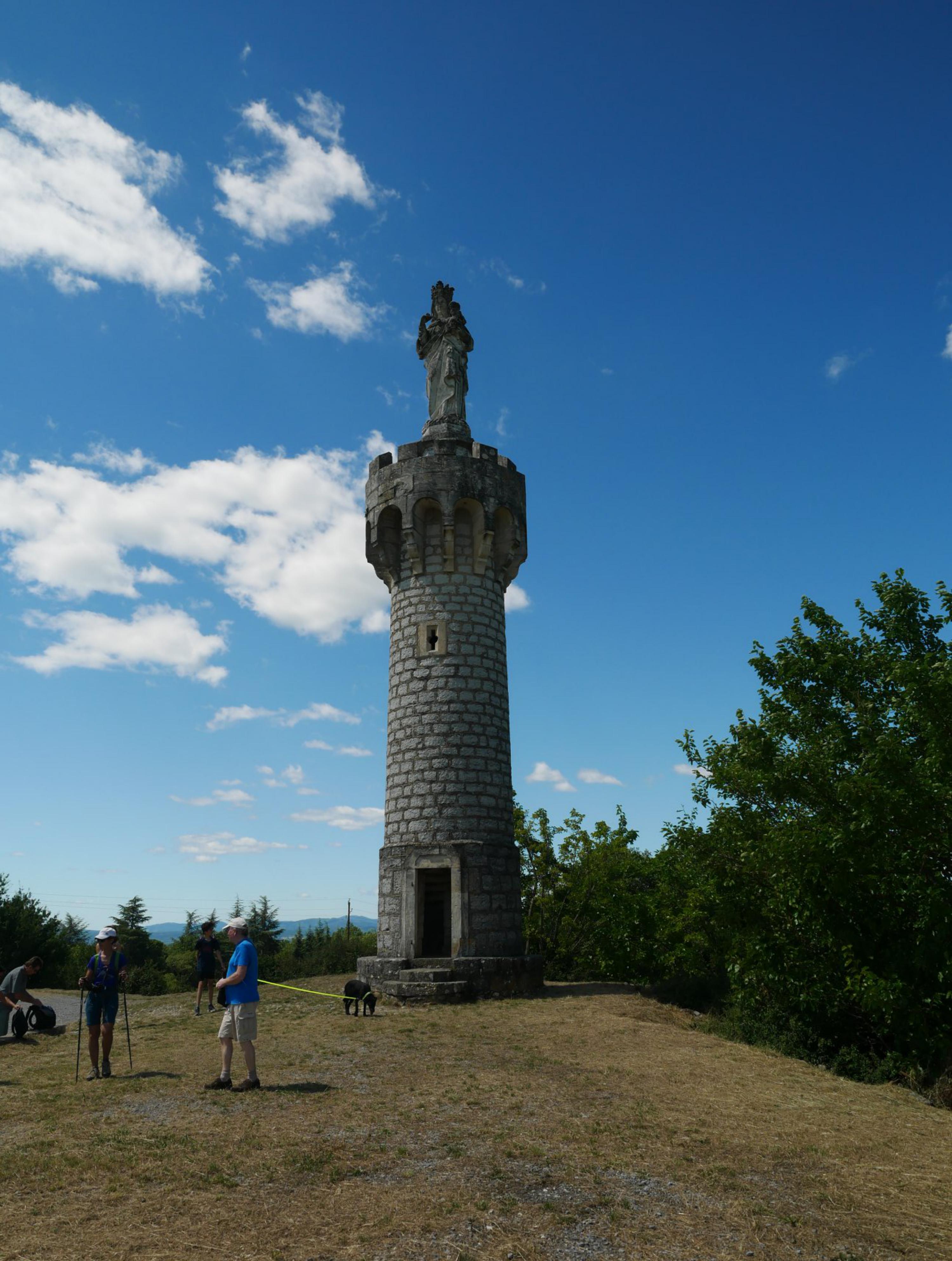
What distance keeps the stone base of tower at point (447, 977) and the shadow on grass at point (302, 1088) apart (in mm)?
6487

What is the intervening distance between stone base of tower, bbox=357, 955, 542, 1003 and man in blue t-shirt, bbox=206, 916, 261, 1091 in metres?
6.94

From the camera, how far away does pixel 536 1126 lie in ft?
24.0

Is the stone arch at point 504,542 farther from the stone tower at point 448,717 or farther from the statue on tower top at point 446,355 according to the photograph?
the statue on tower top at point 446,355

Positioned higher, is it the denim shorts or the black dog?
the denim shorts

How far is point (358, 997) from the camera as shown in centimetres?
1409

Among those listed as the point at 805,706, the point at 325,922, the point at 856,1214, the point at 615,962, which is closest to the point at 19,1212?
the point at 856,1214

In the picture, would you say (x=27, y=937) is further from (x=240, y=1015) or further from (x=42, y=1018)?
(x=240, y=1015)

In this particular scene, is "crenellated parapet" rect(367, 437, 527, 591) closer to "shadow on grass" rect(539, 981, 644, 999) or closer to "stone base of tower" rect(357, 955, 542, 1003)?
"stone base of tower" rect(357, 955, 542, 1003)

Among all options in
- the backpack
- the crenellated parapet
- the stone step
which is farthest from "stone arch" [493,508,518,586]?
the backpack

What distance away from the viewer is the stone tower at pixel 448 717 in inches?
636

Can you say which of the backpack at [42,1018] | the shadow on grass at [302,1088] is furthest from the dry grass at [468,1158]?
the backpack at [42,1018]

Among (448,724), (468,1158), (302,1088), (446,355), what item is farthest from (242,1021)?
(446,355)

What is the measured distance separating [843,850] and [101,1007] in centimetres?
930

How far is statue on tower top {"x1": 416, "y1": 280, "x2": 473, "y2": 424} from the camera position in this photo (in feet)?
66.4
